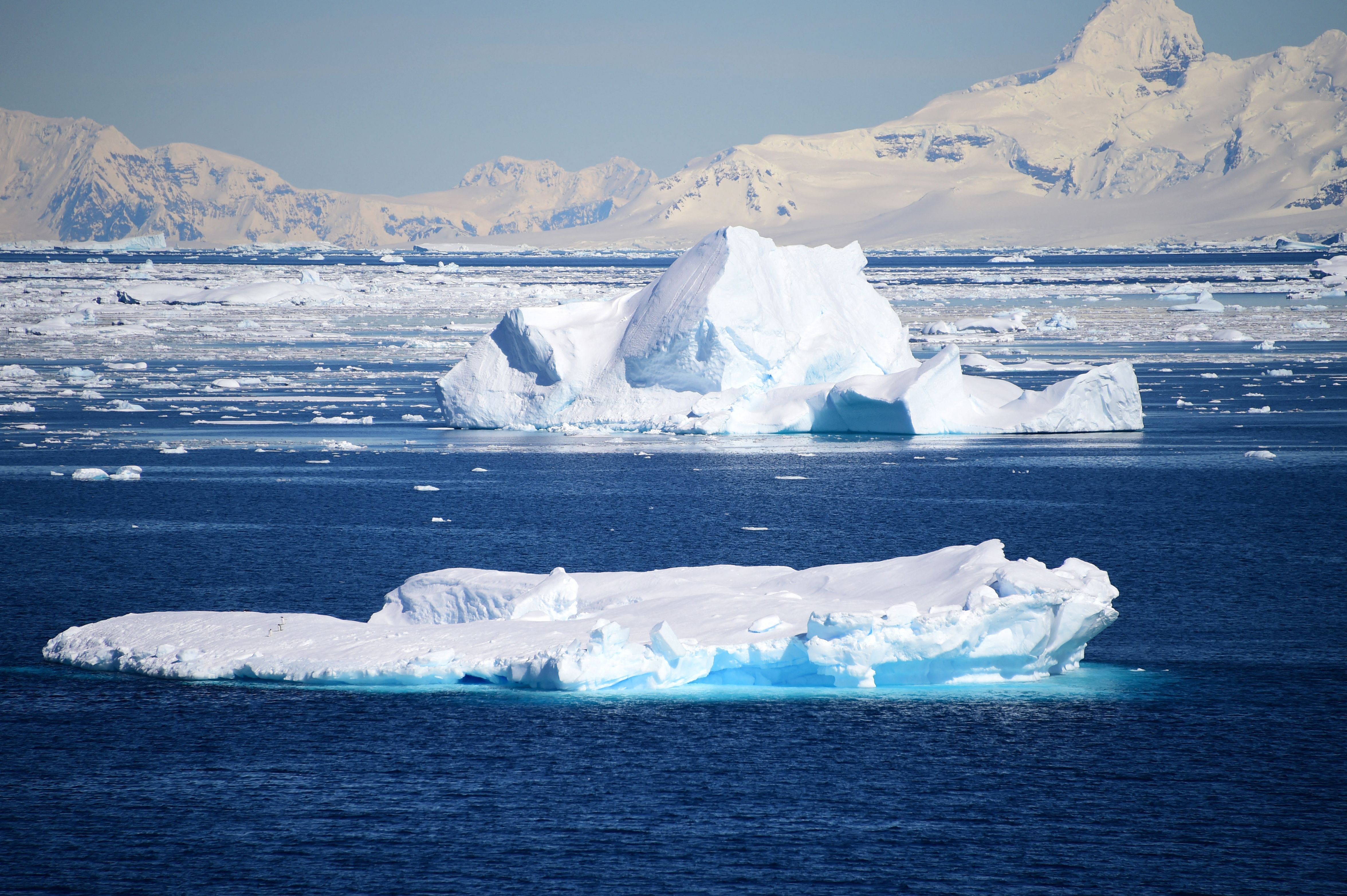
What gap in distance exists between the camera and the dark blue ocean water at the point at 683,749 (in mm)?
11297

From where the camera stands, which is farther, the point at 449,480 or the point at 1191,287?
the point at 1191,287

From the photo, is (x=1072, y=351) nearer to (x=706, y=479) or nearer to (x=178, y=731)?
(x=706, y=479)

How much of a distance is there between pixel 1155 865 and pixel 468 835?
563 cm

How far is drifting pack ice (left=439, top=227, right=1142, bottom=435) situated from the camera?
3562cm

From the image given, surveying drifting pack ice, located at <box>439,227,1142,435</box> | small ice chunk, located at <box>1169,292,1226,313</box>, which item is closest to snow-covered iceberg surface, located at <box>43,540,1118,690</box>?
drifting pack ice, located at <box>439,227,1142,435</box>

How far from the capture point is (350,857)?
11391 millimetres

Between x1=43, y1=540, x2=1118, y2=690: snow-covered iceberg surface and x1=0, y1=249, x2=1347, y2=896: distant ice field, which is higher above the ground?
x1=43, y1=540, x2=1118, y2=690: snow-covered iceberg surface

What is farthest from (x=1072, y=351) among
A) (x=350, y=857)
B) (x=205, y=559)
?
(x=350, y=857)

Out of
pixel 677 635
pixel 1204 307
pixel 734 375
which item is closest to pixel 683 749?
pixel 677 635

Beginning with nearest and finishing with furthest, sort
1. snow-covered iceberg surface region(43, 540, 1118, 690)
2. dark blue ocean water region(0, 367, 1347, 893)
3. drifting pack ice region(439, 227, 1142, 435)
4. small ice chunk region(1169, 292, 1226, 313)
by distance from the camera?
1. dark blue ocean water region(0, 367, 1347, 893)
2. snow-covered iceberg surface region(43, 540, 1118, 690)
3. drifting pack ice region(439, 227, 1142, 435)
4. small ice chunk region(1169, 292, 1226, 313)

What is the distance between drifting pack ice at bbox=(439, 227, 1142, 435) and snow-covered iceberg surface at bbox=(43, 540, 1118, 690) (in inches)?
732

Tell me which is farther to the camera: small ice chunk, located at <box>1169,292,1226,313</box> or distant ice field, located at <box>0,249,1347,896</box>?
small ice chunk, located at <box>1169,292,1226,313</box>

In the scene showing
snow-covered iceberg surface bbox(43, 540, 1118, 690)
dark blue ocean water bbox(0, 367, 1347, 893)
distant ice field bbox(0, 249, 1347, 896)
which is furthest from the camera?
snow-covered iceberg surface bbox(43, 540, 1118, 690)

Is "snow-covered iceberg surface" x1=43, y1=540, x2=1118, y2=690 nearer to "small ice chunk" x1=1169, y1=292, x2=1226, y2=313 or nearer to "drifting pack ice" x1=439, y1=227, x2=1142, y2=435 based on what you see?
"drifting pack ice" x1=439, y1=227, x2=1142, y2=435
